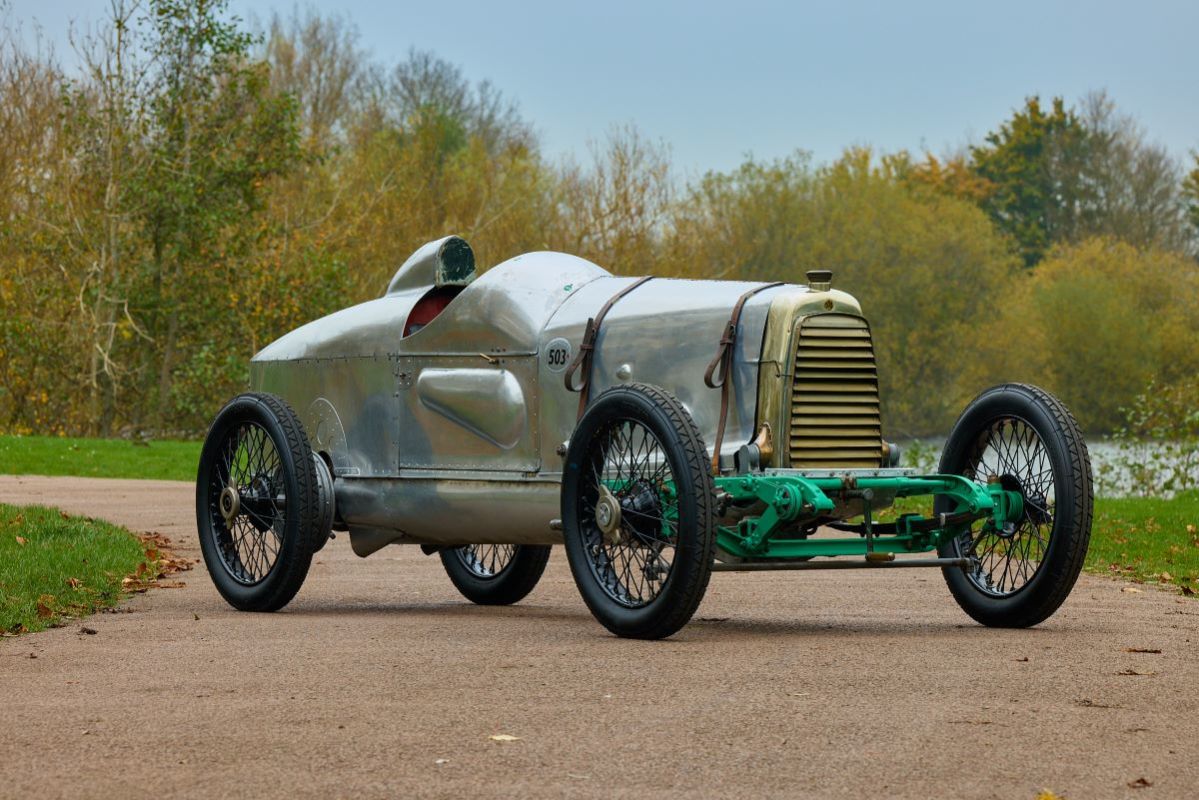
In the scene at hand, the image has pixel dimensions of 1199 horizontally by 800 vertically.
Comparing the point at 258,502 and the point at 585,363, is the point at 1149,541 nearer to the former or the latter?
the point at 585,363

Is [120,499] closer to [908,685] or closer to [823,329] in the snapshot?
[823,329]

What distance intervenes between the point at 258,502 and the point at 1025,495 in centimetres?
400

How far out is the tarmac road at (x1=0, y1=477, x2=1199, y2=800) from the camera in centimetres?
493

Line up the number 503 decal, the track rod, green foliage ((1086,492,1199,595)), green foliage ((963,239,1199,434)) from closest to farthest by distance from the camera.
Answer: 1. the track rod
2. the number 503 decal
3. green foliage ((1086,492,1199,595))
4. green foliage ((963,239,1199,434))

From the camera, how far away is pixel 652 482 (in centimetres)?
789

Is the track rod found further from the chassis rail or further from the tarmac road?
the tarmac road

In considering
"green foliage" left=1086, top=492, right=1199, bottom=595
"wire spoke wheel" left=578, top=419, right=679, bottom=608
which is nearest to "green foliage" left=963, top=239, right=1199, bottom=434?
"green foliage" left=1086, top=492, right=1199, bottom=595

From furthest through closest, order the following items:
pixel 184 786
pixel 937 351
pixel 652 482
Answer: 1. pixel 937 351
2. pixel 652 482
3. pixel 184 786

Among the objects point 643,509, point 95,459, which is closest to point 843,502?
point 643,509

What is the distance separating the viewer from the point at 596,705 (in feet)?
19.9

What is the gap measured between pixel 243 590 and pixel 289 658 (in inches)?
88.9

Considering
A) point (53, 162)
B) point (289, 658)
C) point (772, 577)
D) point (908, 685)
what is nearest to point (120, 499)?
point (772, 577)

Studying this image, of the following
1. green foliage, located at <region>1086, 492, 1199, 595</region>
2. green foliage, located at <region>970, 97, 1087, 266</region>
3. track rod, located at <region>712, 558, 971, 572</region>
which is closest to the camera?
track rod, located at <region>712, 558, 971, 572</region>

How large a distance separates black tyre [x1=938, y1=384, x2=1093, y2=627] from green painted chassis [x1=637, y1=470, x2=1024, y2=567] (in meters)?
0.12
